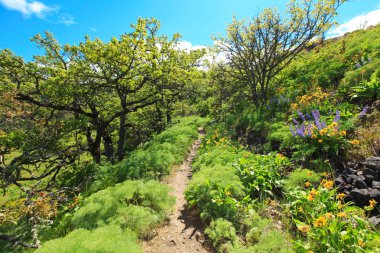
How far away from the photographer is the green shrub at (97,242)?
14.6 ft

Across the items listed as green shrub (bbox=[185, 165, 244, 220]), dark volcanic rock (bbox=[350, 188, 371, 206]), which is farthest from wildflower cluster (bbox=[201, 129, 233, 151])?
dark volcanic rock (bbox=[350, 188, 371, 206])

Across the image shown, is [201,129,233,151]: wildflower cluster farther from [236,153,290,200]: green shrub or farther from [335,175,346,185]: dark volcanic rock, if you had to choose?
[335,175,346,185]: dark volcanic rock

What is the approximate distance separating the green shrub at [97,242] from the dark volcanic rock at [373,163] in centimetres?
590

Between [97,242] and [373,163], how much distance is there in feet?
22.2

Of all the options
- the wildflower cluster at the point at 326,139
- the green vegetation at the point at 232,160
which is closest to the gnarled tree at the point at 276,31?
the green vegetation at the point at 232,160

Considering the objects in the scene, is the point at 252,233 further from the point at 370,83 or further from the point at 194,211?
the point at 370,83

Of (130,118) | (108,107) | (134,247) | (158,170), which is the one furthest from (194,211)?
(130,118)

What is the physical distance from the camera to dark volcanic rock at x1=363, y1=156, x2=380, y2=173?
5.52 meters

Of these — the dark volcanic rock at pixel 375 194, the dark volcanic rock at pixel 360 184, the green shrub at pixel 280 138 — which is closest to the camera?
the dark volcanic rock at pixel 375 194

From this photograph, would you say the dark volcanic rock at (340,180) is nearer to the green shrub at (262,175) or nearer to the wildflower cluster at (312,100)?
the green shrub at (262,175)

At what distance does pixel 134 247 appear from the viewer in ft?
15.9

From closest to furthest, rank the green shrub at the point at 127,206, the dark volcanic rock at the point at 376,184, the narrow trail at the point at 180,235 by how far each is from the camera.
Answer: the dark volcanic rock at the point at 376,184 → the narrow trail at the point at 180,235 → the green shrub at the point at 127,206

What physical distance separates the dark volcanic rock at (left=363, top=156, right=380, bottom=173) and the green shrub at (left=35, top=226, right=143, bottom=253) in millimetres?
5905

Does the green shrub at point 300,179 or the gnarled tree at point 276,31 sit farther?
the gnarled tree at point 276,31
